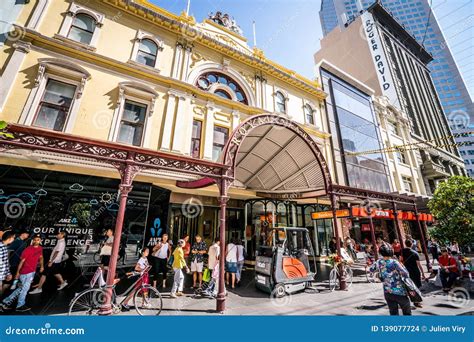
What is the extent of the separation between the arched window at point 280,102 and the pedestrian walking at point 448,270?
11062 mm

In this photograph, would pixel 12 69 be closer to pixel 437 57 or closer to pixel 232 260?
pixel 232 260

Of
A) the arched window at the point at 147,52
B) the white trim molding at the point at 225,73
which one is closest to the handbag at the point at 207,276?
the white trim molding at the point at 225,73

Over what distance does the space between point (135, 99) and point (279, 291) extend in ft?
34.3

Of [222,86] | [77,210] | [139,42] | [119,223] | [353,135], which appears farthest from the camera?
[353,135]

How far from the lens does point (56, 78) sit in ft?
27.8

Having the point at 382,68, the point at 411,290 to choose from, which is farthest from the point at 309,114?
the point at 382,68

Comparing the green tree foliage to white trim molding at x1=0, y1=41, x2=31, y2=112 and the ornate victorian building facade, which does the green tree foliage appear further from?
white trim molding at x1=0, y1=41, x2=31, y2=112

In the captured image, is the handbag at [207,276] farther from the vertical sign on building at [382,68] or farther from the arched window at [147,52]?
the vertical sign on building at [382,68]

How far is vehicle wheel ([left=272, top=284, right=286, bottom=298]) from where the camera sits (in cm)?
701

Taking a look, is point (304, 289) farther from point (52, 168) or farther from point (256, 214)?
point (52, 168)

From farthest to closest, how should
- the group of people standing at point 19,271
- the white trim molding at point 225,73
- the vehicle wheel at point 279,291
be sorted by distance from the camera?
the white trim molding at point 225,73
the vehicle wheel at point 279,291
the group of people standing at point 19,271

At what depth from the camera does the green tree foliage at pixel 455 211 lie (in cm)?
880

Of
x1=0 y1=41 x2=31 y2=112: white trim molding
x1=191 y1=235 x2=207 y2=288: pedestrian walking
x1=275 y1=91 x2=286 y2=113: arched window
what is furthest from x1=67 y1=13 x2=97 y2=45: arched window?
x1=275 y1=91 x2=286 y2=113: arched window

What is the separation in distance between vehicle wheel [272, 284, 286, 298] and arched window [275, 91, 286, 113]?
10975 millimetres
